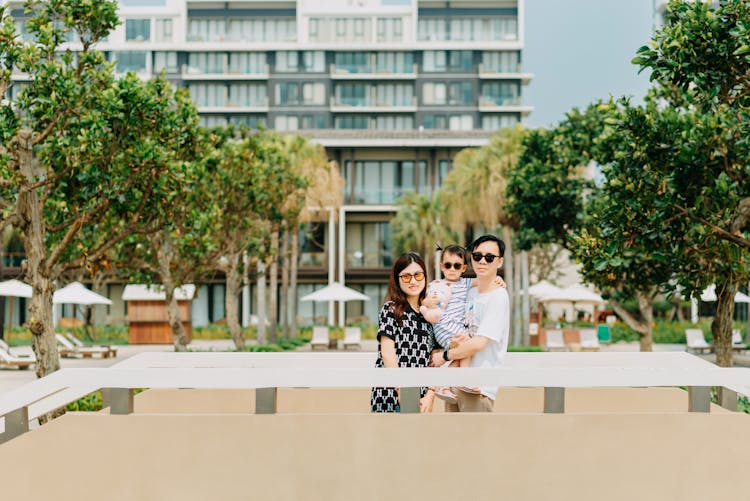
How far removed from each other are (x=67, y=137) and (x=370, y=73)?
58.9 meters

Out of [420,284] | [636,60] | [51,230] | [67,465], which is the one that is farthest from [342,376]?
[51,230]

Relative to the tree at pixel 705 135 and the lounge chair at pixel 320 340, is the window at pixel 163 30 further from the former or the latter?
the tree at pixel 705 135

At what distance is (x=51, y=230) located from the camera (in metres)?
13.2

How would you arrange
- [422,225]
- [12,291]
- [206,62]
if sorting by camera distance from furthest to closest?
[206,62] < [422,225] < [12,291]

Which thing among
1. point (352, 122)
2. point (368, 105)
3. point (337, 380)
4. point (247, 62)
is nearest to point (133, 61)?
point (247, 62)

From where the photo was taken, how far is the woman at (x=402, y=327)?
5.32m

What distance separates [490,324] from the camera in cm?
513

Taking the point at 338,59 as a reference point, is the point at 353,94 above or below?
below

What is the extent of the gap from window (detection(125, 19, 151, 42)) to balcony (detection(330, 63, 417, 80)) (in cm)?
1643

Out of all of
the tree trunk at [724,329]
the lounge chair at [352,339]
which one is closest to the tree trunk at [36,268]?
the tree trunk at [724,329]

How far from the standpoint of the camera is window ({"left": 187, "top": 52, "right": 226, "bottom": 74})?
233 ft

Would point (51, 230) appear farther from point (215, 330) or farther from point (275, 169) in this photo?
point (215, 330)

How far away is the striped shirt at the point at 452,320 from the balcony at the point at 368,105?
6392 centimetres

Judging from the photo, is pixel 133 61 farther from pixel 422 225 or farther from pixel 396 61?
pixel 422 225
